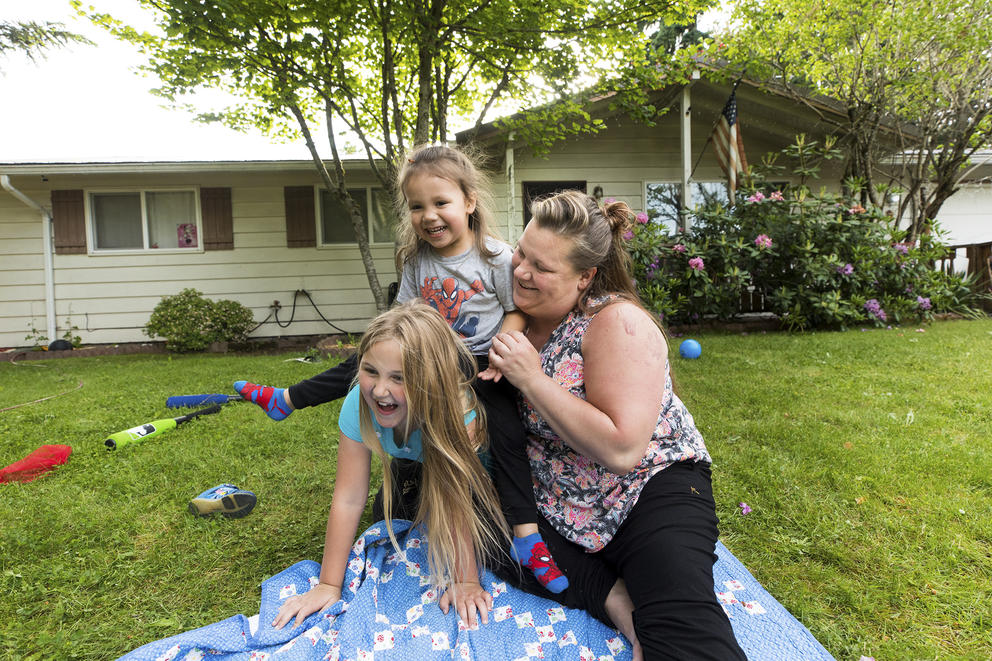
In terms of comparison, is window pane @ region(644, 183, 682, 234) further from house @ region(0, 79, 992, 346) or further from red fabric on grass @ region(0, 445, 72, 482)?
red fabric on grass @ region(0, 445, 72, 482)

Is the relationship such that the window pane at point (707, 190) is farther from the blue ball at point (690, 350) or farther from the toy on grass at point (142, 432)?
the toy on grass at point (142, 432)

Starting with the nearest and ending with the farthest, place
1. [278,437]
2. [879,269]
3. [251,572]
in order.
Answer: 1. [251,572]
2. [278,437]
3. [879,269]

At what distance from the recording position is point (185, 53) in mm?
5613

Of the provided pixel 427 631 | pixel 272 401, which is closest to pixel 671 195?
pixel 272 401

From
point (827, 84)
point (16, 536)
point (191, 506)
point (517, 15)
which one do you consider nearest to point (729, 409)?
point (191, 506)

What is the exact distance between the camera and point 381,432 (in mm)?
1921

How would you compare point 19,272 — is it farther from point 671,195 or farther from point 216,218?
point 671,195

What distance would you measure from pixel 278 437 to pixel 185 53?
4346 mm

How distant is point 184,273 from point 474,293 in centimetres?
820

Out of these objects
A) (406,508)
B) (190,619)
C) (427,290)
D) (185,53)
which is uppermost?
(185,53)

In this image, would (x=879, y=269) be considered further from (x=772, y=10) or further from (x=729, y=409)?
(x=729, y=409)

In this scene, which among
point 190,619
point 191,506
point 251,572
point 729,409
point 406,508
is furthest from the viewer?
point 729,409

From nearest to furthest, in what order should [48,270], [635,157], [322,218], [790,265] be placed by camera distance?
[790,265]
[48,270]
[322,218]
[635,157]

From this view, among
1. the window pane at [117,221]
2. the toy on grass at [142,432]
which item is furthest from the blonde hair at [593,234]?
the window pane at [117,221]
